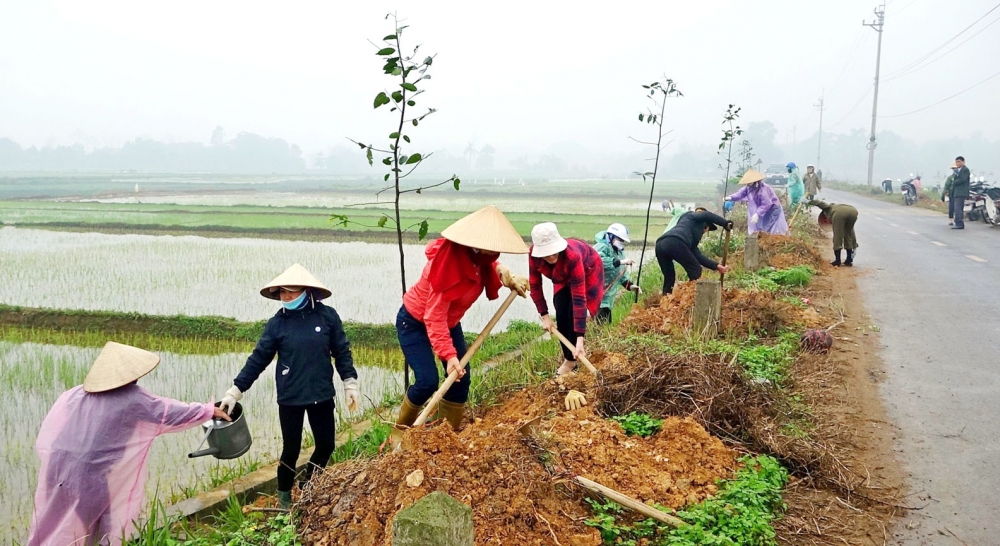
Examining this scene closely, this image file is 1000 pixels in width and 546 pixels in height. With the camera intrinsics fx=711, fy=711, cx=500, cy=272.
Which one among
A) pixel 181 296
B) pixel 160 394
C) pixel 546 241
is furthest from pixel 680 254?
pixel 181 296

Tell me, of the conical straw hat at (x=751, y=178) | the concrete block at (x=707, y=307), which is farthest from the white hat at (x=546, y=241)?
the conical straw hat at (x=751, y=178)

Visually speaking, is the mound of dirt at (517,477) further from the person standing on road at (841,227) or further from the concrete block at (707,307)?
the person standing on road at (841,227)

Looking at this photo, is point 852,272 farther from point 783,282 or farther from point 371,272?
point 371,272

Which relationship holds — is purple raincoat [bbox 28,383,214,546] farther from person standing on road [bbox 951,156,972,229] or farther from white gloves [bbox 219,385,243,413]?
person standing on road [bbox 951,156,972,229]

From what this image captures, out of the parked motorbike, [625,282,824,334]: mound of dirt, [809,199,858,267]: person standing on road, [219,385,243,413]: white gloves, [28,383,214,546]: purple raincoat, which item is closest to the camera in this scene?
[28,383,214,546]: purple raincoat

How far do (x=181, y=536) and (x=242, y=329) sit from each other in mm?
5518

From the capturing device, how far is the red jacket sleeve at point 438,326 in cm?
396

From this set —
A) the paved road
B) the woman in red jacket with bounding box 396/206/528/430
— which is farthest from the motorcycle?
the woman in red jacket with bounding box 396/206/528/430

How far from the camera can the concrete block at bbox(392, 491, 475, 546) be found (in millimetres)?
1960

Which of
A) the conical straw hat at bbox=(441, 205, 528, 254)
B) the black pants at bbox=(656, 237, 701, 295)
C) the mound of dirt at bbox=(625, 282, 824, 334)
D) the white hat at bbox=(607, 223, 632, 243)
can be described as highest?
the conical straw hat at bbox=(441, 205, 528, 254)

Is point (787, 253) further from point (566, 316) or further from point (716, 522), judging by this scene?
point (716, 522)

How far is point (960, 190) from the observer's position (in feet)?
47.1

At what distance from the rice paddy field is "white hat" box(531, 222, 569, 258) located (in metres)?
1.34

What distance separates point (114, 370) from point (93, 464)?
43 centimetres
